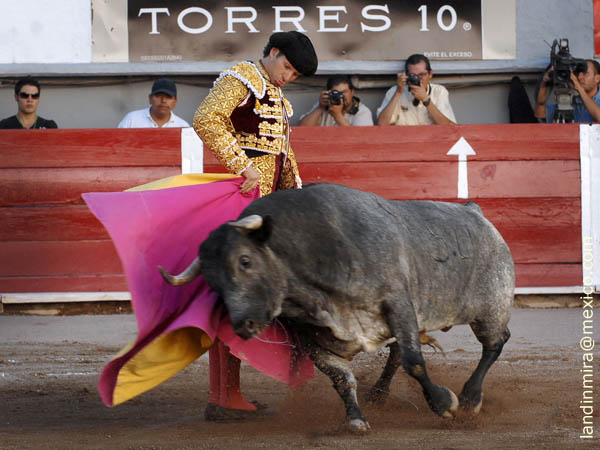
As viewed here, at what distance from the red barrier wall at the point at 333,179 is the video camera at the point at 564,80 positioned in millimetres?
216

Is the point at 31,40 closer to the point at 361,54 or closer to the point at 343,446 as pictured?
the point at 361,54

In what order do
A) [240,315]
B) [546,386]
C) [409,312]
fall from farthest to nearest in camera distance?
[546,386] < [409,312] < [240,315]

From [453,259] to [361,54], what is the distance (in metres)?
3.59

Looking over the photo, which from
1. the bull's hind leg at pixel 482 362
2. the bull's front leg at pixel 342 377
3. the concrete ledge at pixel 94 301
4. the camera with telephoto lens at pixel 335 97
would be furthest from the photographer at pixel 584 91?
the bull's front leg at pixel 342 377

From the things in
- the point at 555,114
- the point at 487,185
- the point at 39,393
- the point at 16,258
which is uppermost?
the point at 555,114

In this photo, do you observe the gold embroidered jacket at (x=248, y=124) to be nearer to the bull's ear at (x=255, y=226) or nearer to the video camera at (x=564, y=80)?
the bull's ear at (x=255, y=226)

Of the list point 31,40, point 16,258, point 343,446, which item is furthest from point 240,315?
point 31,40

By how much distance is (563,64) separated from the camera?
597cm

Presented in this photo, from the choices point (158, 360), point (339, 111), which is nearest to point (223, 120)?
point (158, 360)

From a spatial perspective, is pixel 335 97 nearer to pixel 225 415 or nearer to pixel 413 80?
pixel 413 80

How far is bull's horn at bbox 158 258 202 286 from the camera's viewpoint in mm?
2613

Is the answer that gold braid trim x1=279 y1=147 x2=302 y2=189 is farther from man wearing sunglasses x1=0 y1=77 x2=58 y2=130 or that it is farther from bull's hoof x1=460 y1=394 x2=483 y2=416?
man wearing sunglasses x1=0 y1=77 x2=58 y2=130

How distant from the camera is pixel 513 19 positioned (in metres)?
6.45

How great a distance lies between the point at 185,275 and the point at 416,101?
12.0 feet
